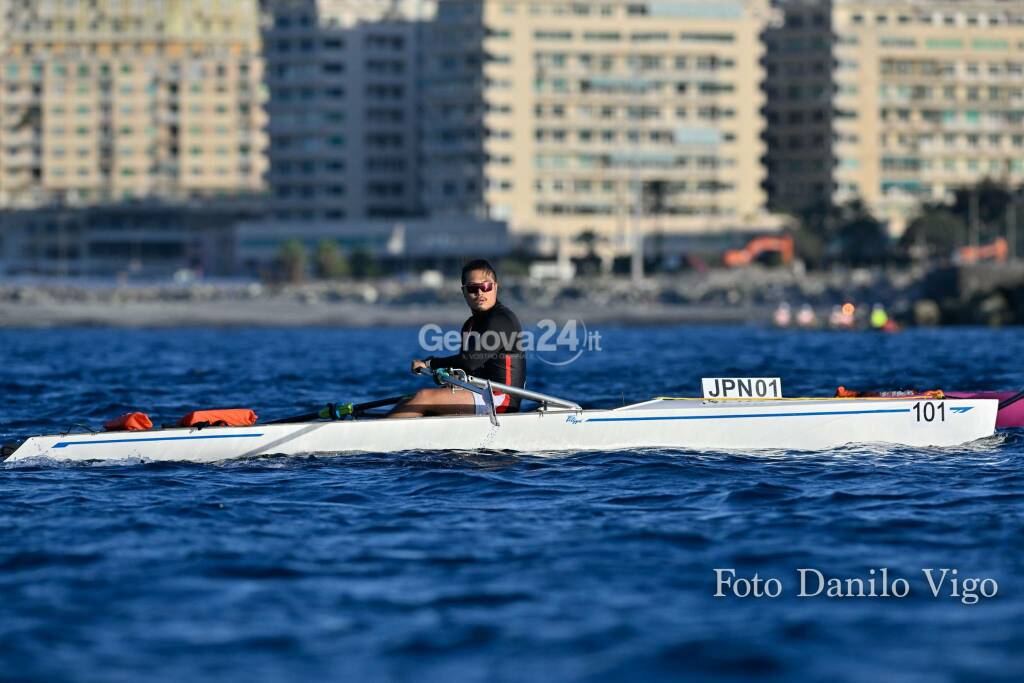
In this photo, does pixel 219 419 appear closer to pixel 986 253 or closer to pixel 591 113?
pixel 986 253

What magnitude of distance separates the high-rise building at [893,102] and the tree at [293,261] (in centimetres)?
4316

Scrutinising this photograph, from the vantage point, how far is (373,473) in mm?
17500

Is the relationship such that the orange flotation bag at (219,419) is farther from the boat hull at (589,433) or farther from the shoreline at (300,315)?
the shoreline at (300,315)

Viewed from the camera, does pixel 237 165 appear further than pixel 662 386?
Yes

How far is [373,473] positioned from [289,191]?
137099 millimetres

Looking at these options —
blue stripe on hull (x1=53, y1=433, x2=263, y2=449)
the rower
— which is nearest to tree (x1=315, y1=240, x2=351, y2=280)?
the rower

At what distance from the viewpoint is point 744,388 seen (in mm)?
18969

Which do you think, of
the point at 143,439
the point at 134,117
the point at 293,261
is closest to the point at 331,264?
the point at 293,261

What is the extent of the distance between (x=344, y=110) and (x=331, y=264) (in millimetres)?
25426

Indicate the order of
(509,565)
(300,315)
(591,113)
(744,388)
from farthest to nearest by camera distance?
(591,113)
(300,315)
(744,388)
(509,565)

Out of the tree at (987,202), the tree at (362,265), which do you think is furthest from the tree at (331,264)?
the tree at (987,202)

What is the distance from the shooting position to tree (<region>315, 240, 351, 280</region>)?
129m

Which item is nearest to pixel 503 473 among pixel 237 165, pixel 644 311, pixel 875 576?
pixel 875 576

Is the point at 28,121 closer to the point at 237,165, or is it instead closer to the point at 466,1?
the point at 237,165
